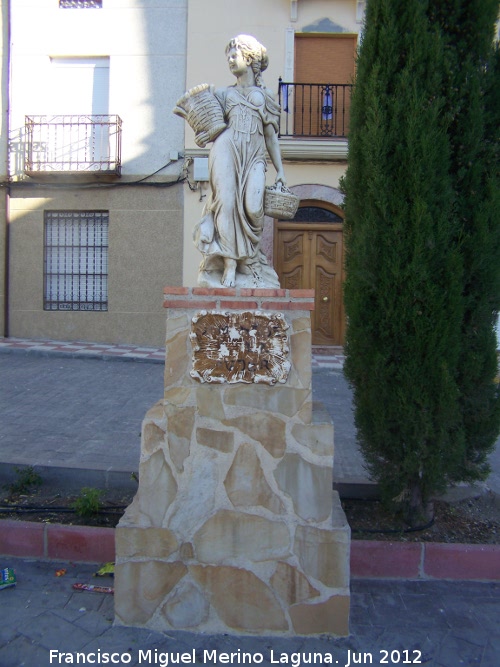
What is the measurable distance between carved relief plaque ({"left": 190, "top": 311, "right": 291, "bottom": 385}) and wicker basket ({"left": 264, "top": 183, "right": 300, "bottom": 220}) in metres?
0.69

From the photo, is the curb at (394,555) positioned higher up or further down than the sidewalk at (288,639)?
higher up

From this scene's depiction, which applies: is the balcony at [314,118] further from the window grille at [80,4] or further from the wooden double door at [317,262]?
the window grille at [80,4]

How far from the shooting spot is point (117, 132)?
33.9ft

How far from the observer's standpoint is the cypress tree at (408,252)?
3.13 meters

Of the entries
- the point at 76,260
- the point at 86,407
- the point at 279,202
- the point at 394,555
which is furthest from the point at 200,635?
the point at 76,260

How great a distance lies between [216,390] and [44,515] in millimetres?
1775

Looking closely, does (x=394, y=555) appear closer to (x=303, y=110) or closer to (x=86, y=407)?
(x=86, y=407)

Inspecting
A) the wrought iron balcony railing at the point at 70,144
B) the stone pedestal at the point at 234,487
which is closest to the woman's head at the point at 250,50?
the stone pedestal at the point at 234,487

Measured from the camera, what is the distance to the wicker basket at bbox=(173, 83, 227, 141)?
120 inches

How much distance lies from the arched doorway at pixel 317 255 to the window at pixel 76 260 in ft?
11.4

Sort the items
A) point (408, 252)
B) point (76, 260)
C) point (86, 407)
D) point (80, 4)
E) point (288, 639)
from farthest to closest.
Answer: point (76, 260) → point (80, 4) → point (86, 407) → point (408, 252) → point (288, 639)

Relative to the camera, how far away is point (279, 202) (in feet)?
10.2

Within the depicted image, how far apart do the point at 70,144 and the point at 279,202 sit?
8828 millimetres

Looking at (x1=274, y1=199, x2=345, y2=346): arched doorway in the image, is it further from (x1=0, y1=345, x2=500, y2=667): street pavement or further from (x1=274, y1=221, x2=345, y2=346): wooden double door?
(x1=0, y1=345, x2=500, y2=667): street pavement
